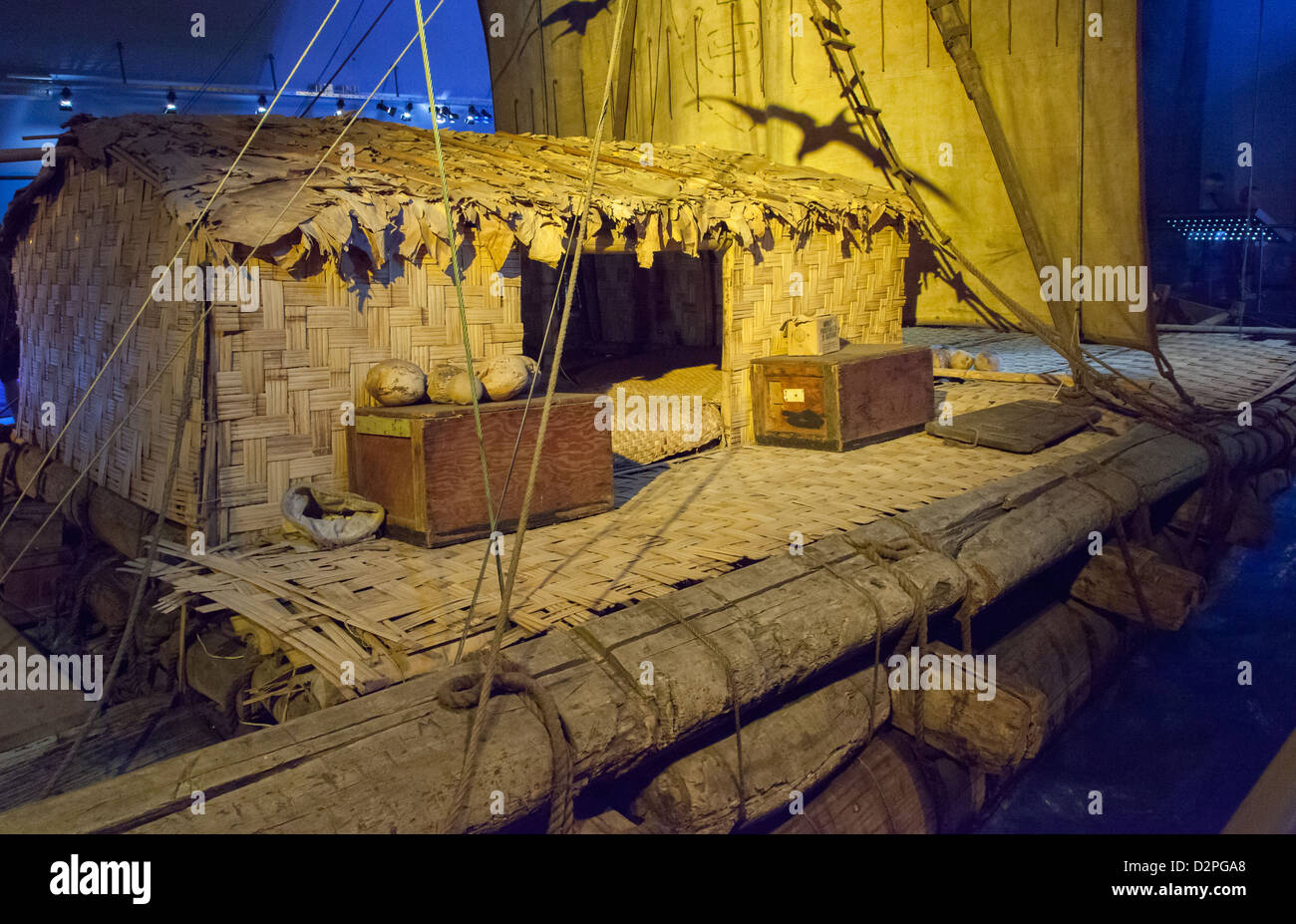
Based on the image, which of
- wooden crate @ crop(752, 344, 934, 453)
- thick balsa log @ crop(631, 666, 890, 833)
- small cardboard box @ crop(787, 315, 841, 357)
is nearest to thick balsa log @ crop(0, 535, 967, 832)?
thick balsa log @ crop(631, 666, 890, 833)

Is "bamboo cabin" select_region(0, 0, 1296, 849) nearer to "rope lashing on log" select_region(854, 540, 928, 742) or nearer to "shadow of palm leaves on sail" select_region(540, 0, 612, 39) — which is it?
"rope lashing on log" select_region(854, 540, 928, 742)

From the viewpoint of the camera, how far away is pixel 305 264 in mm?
4715

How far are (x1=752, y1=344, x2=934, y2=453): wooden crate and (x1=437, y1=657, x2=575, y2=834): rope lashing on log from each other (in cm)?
408

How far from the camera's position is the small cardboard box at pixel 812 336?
682 cm

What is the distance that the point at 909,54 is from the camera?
418 inches

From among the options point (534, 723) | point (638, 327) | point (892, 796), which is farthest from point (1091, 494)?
point (638, 327)

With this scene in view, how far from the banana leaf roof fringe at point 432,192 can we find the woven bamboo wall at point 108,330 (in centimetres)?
26

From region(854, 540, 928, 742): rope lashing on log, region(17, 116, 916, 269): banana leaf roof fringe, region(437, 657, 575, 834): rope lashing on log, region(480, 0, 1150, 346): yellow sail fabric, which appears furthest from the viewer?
region(480, 0, 1150, 346): yellow sail fabric

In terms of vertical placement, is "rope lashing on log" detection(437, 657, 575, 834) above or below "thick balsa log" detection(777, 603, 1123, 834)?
above

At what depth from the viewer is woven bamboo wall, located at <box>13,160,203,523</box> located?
4637 mm

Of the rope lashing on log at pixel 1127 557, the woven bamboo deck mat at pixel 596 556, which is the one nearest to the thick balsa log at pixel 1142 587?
the rope lashing on log at pixel 1127 557

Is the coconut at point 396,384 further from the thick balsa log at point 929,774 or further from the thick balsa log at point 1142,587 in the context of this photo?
the thick balsa log at point 1142,587
